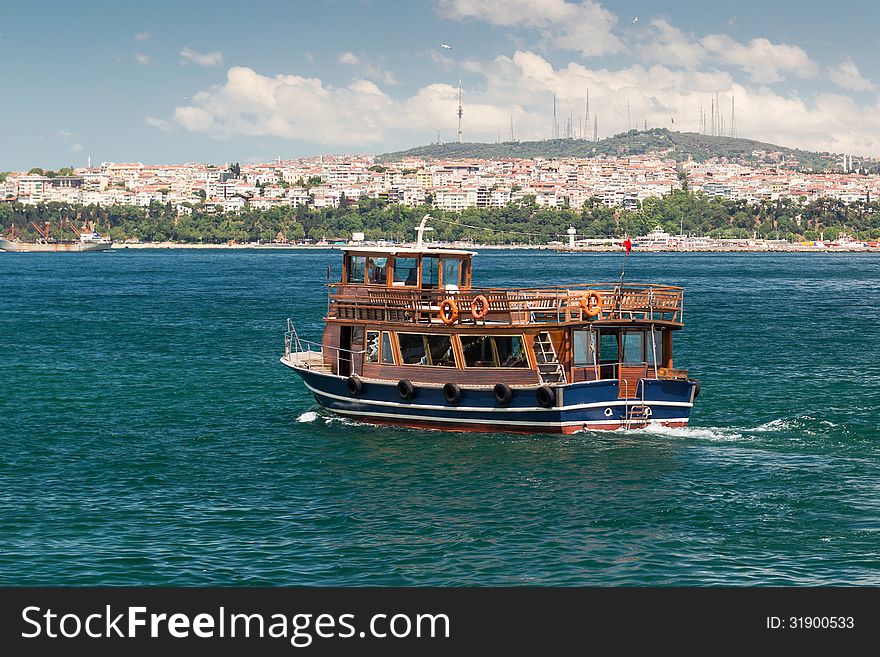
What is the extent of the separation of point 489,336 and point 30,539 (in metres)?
11.9

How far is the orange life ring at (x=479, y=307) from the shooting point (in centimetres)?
2934

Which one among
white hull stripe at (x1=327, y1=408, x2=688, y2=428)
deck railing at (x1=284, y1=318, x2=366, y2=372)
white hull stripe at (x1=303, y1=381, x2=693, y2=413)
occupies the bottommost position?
white hull stripe at (x1=327, y1=408, x2=688, y2=428)

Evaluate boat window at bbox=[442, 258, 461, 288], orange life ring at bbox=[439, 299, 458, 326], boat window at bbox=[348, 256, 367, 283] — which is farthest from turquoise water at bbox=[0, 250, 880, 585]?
boat window at bbox=[442, 258, 461, 288]

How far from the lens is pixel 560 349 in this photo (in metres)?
29.2

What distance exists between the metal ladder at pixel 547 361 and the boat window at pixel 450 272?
284cm

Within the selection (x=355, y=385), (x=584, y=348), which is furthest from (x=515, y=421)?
(x=355, y=385)

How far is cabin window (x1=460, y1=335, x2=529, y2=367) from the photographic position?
1156 inches

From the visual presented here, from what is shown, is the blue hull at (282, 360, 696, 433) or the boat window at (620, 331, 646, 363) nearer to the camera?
the blue hull at (282, 360, 696, 433)

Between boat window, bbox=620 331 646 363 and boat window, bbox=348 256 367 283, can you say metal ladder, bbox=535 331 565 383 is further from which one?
boat window, bbox=348 256 367 283

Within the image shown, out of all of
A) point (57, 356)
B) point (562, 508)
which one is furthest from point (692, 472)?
point (57, 356)

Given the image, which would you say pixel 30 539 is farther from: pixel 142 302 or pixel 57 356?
pixel 142 302

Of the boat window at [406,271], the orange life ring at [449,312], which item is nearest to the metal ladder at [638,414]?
the orange life ring at [449,312]

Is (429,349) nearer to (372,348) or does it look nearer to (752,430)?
(372,348)

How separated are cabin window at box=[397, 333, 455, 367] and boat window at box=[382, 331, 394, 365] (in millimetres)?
241
